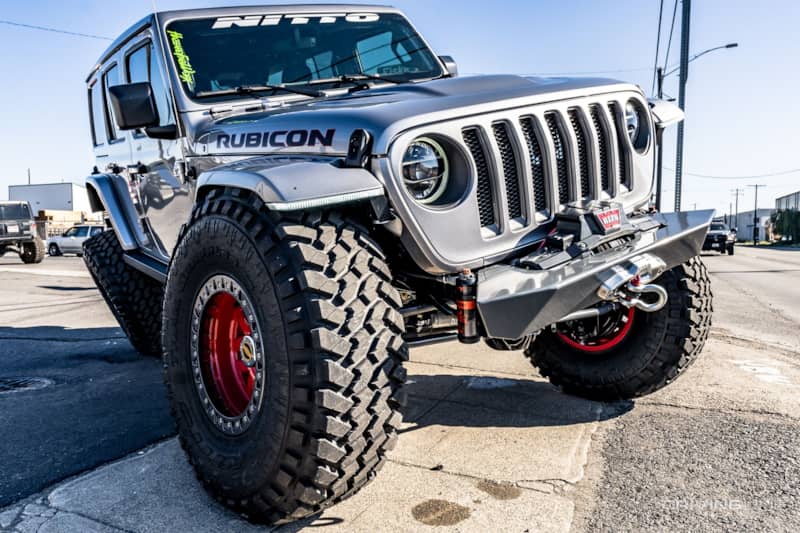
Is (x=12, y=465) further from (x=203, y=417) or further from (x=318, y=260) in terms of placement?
(x=318, y=260)

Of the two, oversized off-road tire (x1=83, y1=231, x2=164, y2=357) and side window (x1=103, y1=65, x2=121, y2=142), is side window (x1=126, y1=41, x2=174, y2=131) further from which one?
oversized off-road tire (x1=83, y1=231, x2=164, y2=357)

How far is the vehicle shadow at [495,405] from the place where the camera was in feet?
12.1

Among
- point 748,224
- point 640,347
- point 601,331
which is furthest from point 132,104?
point 748,224

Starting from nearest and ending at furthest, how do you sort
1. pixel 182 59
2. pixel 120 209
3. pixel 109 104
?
pixel 182 59
pixel 120 209
pixel 109 104

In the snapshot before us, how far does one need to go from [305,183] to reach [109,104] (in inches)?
150

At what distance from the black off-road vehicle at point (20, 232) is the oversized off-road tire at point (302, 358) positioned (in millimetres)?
22323

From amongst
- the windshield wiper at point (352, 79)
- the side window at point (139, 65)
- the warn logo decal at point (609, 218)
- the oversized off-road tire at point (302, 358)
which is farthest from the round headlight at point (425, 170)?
the side window at point (139, 65)

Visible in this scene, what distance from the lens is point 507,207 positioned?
279 centimetres

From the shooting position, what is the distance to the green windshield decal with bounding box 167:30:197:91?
3.78m

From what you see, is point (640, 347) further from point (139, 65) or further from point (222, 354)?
point (139, 65)

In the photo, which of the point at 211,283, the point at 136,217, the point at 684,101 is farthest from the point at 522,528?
the point at 684,101

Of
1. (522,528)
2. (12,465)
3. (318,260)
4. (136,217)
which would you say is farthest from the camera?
(136,217)

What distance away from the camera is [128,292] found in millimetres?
5137

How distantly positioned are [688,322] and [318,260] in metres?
2.26
